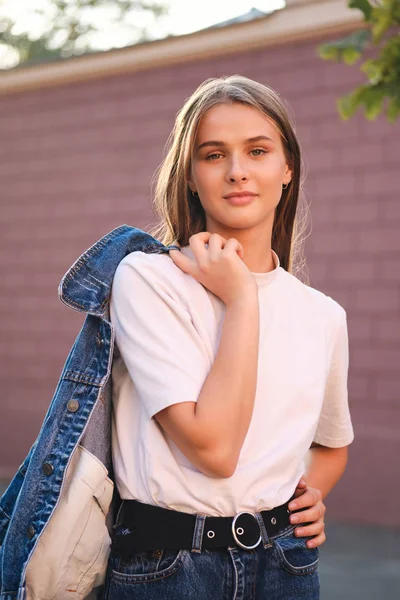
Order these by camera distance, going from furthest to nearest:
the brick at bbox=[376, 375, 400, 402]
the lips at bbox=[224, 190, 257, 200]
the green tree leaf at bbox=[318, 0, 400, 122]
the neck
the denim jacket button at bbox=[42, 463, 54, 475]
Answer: the brick at bbox=[376, 375, 400, 402]
the neck
the lips at bbox=[224, 190, 257, 200]
the denim jacket button at bbox=[42, 463, 54, 475]
the green tree leaf at bbox=[318, 0, 400, 122]

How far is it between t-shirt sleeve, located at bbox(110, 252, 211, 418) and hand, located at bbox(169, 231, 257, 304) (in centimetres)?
4

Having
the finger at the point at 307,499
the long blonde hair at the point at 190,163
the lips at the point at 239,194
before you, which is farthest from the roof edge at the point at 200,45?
the finger at the point at 307,499

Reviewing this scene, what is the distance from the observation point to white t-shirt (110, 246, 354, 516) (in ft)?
6.13

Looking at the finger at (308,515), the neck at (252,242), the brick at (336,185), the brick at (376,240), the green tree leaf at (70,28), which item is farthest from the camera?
the green tree leaf at (70,28)

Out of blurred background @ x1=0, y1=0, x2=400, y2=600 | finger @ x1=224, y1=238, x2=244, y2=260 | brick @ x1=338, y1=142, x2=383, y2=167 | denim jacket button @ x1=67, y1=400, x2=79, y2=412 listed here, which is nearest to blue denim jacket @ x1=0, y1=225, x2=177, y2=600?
denim jacket button @ x1=67, y1=400, x2=79, y2=412

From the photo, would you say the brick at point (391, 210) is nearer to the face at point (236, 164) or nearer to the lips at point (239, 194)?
the face at point (236, 164)

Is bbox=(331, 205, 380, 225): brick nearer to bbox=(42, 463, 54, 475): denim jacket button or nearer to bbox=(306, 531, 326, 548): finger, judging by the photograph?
bbox=(306, 531, 326, 548): finger

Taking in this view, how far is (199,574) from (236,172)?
954 mm

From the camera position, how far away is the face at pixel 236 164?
216 centimetres

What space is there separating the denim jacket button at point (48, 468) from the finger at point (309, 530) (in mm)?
601

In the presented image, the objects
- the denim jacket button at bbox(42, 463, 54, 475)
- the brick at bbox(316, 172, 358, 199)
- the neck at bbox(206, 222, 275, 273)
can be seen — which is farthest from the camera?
the brick at bbox(316, 172, 358, 199)

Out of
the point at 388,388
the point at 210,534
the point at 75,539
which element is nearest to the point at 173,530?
the point at 210,534

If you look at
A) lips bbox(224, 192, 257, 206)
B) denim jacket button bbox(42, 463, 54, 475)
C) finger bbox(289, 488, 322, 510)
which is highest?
lips bbox(224, 192, 257, 206)

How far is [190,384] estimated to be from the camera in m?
1.84
